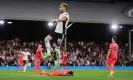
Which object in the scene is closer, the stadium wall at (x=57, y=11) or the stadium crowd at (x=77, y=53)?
the stadium wall at (x=57, y=11)

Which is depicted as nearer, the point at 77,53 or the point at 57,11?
the point at 57,11

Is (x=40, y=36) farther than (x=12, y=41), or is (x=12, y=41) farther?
(x=40, y=36)

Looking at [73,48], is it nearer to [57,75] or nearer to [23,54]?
[23,54]

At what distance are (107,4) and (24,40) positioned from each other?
11336mm

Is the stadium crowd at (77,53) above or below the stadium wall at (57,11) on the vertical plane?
below

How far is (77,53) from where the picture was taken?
44.5 meters

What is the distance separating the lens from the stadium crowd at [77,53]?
40.7 metres

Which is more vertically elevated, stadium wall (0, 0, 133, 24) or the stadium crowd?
stadium wall (0, 0, 133, 24)

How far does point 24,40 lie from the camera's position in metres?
45.4

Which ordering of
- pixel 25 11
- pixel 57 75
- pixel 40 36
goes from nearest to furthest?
pixel 57 75 → pixel 25 11 → pixel 40 36

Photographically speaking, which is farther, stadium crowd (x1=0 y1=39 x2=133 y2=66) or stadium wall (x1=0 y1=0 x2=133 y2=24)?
stadium crowd (x1=0 y1=39 x2=133 y2=66)

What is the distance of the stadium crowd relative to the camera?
4069 cm

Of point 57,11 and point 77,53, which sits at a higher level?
point 57,11

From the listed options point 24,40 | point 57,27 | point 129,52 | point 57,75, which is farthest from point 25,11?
point 57,27
